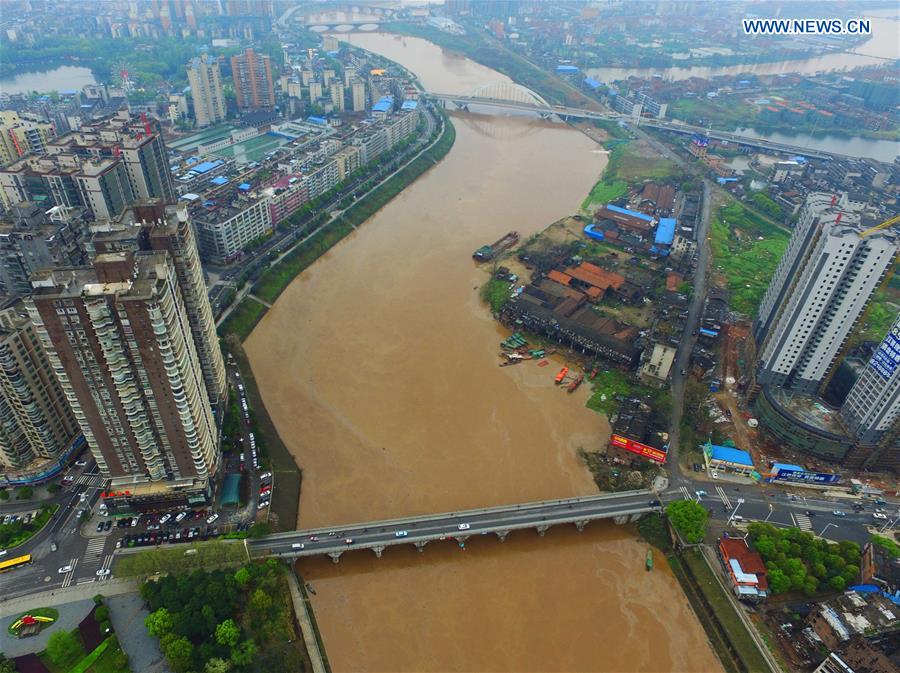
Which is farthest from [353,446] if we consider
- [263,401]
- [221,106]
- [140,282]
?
[221,106]

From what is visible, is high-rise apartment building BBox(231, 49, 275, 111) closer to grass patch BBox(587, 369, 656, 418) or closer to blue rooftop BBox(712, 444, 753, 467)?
grass patch BBox(587, 369, 656, 418)

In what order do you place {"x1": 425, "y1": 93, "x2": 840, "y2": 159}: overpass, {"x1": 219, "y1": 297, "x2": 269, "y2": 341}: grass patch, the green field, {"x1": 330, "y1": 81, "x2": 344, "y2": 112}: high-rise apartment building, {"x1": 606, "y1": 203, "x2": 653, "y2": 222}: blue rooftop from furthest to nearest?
{"x1": 330, "y1": 81, "x2": 344, "y2": 112}: high-rise apartment building < {"x1": 425, "y1": 93, "x2": 840, "y2": 159}: overpass < {"x1": 606, "y1": 203, "x2": 653, "y2": 222}: blue rooftop < the green field < {"x1": 219, "y1": 297, "x2": 269, "y2": 341}: grass patch

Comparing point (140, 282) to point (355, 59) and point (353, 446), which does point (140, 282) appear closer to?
point (353, 446)

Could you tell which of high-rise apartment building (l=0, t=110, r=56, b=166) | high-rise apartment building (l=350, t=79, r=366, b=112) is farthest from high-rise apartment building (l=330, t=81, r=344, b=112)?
high-rise apartment building (l=0, t=110, r=56, b=166)

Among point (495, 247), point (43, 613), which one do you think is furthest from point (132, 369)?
point (495, 247)

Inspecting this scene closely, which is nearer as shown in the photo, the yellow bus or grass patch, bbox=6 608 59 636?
grass patch, bbox=6 608 59 636

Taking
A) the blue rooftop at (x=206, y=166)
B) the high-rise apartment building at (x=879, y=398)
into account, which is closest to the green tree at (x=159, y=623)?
the high-rise apartment building at (x=879, y=398)

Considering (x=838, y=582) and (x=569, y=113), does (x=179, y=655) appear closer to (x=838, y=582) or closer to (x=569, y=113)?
(x=838, y=582)
